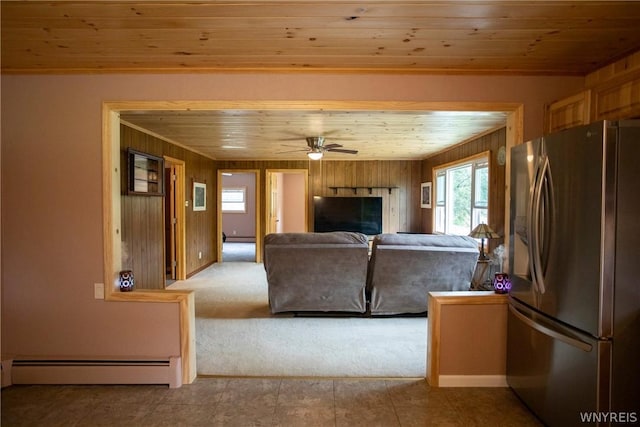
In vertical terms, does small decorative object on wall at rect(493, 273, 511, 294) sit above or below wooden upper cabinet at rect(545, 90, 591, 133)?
below

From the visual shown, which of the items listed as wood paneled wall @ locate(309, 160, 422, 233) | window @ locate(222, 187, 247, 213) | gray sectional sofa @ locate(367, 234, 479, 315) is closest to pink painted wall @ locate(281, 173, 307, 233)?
window @ locate(222, 187, 247, 213)

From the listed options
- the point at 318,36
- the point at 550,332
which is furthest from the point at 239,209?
the point at 550,332

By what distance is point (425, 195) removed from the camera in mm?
7121

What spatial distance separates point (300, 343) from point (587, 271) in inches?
92.4

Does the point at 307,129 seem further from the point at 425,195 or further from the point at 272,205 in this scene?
the point at 425,195

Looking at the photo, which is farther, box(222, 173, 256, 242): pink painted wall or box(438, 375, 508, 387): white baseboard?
box(222, 173, 256, 242): pink painted wall

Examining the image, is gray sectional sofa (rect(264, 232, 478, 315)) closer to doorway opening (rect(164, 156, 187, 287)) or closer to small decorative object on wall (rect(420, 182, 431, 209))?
doorway opening (rect(164, 156, 187, 287))

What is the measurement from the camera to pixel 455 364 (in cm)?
247

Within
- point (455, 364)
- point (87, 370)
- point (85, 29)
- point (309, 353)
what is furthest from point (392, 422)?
point (85, 29)

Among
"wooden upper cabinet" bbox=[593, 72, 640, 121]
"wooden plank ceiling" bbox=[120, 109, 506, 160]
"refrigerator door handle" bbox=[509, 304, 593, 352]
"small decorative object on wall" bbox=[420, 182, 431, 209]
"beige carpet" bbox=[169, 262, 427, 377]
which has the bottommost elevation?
"beige carpet" bbox=[169, 262, 427, 377]

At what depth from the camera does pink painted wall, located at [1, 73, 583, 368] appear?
2.42 m

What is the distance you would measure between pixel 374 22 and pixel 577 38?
1115 mm

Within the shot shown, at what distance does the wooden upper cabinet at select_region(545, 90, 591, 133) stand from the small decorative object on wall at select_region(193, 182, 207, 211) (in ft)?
17.6

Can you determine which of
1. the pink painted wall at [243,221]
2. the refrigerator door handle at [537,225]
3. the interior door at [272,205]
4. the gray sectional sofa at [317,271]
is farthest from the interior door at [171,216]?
the refrigerator door handle at [537,225]
